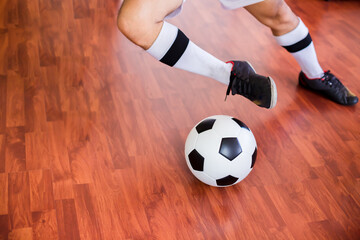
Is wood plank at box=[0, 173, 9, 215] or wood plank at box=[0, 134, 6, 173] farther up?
wood plank at box=[0, 173, 9, 215]

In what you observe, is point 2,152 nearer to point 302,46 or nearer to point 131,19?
point 131,19

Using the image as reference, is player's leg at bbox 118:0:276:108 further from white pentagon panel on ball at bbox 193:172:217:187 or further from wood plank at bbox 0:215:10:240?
wood plank at bbox 0:215:10:240

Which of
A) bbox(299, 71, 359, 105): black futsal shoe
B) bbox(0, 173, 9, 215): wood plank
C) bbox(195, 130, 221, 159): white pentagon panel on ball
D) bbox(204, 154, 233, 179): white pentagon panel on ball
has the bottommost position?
bbox(0, 173, 9, 215): wood plank

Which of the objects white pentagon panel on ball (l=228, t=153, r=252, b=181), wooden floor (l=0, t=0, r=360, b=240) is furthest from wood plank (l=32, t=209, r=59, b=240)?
white pentagon panel on ball (l=228, t=153, r=252, b=181)

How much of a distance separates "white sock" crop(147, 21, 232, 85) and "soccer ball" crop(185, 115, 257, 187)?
244mm

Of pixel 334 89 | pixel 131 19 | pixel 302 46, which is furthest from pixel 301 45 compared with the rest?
pixel 131 19

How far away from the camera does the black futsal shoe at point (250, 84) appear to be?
182 centimetres

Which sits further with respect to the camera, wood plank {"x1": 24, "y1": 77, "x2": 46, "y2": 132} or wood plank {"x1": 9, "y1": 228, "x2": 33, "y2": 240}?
wood plank {"x1": 24, "y1": 77, "x2": 46, "y2": 132}

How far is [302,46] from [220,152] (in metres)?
0.74

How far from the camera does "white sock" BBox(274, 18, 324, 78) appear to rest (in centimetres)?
198

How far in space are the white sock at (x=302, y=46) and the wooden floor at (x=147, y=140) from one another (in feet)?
Result: 0.44

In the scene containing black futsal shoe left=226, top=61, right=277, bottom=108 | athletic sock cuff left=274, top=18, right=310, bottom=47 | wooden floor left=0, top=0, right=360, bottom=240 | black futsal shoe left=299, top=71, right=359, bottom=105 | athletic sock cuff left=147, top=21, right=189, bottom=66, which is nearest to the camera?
wooden floor left=0, top=0, right=360, bottom=240

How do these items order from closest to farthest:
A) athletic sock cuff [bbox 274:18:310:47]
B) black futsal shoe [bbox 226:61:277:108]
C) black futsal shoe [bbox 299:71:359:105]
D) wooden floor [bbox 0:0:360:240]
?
wooden floor [bbox 0:0:360:240], black futsal shoe [bbox 226:61:277:108], athletic sock cuff [bbox 274:18:310:47], black futsal shoe [bbox 299:71:359:105]

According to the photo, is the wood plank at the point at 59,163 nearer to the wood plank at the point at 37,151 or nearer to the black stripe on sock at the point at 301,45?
the wood plank at the point at 37,151
